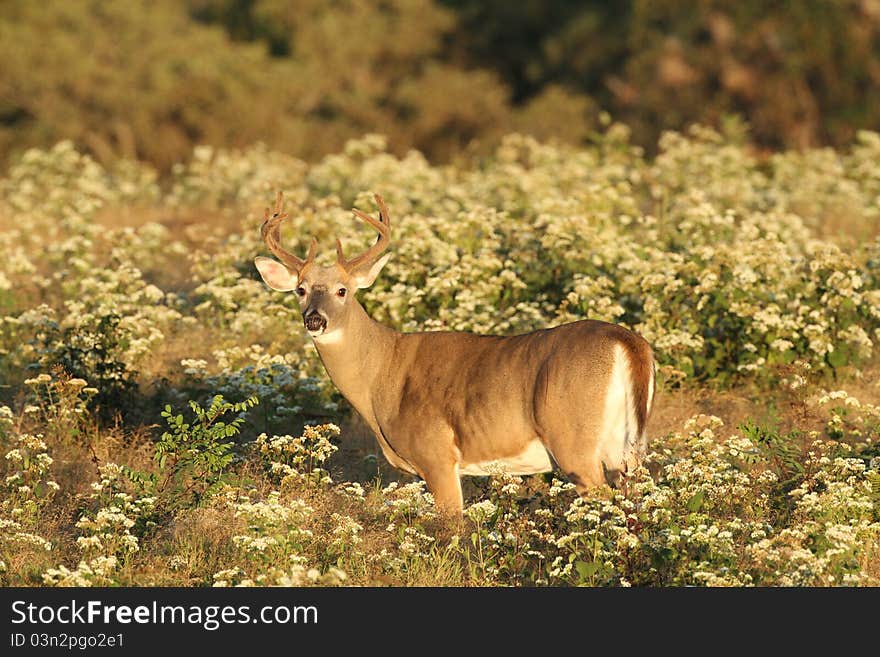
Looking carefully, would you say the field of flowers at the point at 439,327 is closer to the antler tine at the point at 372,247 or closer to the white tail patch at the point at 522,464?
the white tail patch at the point at 522,464

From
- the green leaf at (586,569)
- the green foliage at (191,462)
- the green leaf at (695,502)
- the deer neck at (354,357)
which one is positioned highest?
the deer neck at (354,357)

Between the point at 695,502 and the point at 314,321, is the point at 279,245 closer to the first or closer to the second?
the point at 314,321

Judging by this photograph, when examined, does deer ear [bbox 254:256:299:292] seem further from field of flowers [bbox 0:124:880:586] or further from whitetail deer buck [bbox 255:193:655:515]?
field of flowers [bbox 0:124:880:586]

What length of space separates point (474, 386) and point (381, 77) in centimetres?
2041

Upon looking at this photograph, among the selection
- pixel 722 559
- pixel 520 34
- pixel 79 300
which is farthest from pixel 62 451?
pixel 520 34

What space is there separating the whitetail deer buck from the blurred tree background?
16.2m

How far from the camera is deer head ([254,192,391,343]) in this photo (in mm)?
7746

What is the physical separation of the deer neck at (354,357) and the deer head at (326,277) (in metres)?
0.02

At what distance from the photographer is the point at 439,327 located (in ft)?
30.3

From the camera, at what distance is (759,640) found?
5555 mm

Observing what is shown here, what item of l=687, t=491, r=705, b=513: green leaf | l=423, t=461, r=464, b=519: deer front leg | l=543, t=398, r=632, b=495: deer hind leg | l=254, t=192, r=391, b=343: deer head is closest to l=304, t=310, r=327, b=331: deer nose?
l=254, t=192, r=391, b=343: deer head

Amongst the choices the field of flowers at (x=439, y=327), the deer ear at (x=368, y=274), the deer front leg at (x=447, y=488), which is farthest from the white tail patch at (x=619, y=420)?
the deer ear at (x=368, y=274)

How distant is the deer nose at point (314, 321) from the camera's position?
7520mm

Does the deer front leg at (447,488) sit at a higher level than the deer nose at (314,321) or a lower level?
lower
